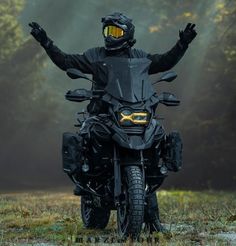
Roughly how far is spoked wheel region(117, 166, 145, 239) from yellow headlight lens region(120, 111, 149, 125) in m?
0.48

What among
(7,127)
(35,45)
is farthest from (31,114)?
(35,45)

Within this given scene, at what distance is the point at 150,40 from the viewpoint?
48.2 m

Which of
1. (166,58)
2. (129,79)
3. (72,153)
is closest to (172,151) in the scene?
(129,79)

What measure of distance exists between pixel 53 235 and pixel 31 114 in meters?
36.9

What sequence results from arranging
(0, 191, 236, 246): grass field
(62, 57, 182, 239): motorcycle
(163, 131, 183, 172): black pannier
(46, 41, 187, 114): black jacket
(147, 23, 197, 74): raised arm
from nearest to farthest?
(0, 191, 236, 246): grass field
(62, 57, 182, 239): motorcycle
(163, 131, 183, 172): black pannier
(46, 41, 187, 114): black jacket
(147, 23, 197, 74): raised arm

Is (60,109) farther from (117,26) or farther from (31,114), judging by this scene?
(117,26)

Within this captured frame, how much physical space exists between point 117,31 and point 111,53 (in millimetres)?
302

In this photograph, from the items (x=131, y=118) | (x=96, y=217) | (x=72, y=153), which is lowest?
(x=96, y=217)

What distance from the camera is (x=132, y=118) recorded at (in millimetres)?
6738

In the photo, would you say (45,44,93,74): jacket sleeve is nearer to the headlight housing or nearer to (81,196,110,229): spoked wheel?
the headlight housing

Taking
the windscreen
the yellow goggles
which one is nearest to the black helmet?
the yellow goggles

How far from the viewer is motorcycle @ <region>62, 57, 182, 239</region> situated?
6.64 metres

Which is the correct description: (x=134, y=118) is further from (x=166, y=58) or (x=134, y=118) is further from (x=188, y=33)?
(x=188, y=33)

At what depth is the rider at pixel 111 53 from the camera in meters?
7.48
